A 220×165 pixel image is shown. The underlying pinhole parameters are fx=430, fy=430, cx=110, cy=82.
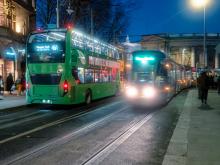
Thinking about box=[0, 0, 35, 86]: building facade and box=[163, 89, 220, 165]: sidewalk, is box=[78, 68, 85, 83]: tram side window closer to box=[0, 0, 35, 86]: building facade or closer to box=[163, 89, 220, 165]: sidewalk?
box=[163, 89, 220, 165]: sidewalk

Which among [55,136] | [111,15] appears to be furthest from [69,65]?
[111,15]

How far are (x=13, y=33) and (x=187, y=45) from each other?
90380 millimetres

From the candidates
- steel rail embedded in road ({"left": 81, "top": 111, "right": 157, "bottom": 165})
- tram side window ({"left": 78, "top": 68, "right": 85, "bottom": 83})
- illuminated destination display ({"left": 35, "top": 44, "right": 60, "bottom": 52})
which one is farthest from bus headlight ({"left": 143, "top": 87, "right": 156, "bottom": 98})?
steel rail embedded in road ({"left": 81, "top": 111, "right": 157, "bottom": 165})

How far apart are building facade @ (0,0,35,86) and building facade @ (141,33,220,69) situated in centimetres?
7887

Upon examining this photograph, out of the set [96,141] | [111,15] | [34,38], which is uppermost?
[111,15]

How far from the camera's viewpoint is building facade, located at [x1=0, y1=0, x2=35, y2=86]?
3669 centimetres

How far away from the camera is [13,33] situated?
3875 centimetres

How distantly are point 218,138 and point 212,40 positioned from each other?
11281cm

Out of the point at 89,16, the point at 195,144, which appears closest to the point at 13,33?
the point at 89,16

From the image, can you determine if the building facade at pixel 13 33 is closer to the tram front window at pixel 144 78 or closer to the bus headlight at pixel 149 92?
the tram front window at pixel 144 78

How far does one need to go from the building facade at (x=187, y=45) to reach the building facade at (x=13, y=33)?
259 feet

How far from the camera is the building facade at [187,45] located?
394 ft

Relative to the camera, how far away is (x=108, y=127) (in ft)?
49.3

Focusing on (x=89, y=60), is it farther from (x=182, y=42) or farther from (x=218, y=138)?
(x=182, y=42)
